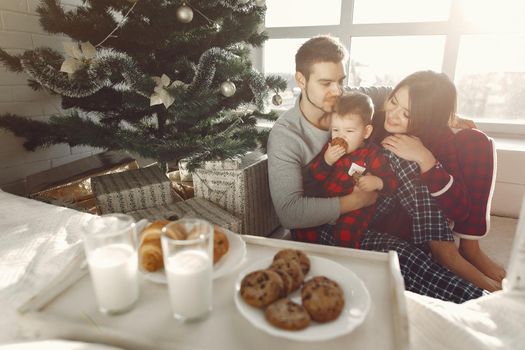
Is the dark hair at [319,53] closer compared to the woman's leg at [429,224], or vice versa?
the woman's leg at [429,224]

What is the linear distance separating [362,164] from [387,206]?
0.49 feet

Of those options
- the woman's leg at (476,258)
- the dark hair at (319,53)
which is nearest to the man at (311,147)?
the dark hair at (319,53)

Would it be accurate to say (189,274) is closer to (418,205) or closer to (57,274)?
(57,274)

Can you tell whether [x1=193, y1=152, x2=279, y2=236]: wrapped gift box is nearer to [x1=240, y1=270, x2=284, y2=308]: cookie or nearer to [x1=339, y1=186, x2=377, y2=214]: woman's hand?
[x1=339, y1=186, x2=377, y2=214]: woman's hand

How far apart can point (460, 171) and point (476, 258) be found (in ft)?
0.93

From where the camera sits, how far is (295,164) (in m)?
1.20

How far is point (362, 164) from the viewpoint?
3.60ft

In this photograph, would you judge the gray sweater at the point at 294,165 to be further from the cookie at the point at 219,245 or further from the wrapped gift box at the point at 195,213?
the cookie at the point at 219,245

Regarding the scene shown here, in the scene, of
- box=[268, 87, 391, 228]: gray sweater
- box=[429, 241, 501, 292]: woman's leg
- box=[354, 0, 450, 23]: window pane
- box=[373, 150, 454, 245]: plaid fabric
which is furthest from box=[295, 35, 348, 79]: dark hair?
box=[354, 0, 450, 23]: window pane

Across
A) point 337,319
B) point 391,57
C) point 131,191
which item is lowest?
point 131,191

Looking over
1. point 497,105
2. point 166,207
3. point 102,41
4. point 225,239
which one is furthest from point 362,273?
point 497,105

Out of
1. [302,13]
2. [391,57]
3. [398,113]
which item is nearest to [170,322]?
[398,113]

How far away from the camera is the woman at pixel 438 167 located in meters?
1.02

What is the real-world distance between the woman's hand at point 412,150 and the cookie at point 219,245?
2.00 feet
